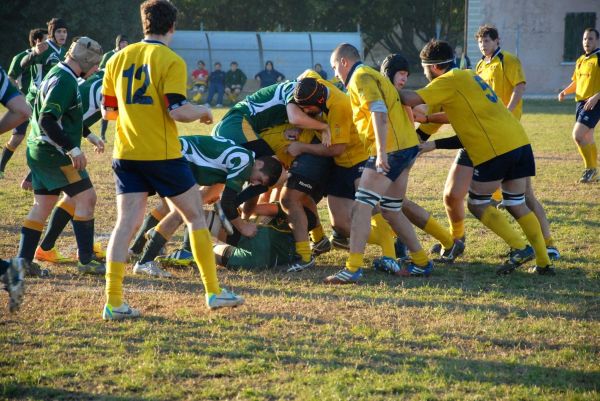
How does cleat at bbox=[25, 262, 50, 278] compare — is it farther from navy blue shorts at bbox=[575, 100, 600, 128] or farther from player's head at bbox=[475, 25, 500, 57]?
navy blue shorts at bbox=[575, 100, 600, 128]

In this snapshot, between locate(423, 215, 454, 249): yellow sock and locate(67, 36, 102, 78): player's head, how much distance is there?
3.34 metres

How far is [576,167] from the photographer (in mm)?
13688

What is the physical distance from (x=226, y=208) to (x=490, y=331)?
243 centimetres

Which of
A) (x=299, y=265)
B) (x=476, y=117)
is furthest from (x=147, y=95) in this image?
(x=476, y=117)

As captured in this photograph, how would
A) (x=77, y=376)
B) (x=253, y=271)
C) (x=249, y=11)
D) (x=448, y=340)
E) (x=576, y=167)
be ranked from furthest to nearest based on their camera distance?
1. (x=249, y=11)
2. (x=576, y=167)
3. (x=253, y=271)
4. (x=448, y=340)
5. (x=77, y=376)

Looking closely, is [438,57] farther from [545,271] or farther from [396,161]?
[545,271]

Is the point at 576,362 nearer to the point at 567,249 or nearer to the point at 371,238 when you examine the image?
the point at 371,238

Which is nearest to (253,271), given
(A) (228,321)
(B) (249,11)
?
(A) (228,321)

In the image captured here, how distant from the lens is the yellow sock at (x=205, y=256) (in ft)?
18.9

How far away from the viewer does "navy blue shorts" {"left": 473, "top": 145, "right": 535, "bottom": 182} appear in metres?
6.90

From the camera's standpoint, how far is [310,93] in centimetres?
A: 716

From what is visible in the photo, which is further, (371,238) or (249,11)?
(249,11)

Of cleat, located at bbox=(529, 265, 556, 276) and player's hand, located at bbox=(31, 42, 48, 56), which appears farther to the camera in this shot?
player's hand, located at bbox=(31, 42, 48, 56)

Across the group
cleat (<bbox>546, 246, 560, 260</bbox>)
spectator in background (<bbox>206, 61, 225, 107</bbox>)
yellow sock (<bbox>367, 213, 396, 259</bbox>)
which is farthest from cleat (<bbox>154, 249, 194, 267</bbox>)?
spectator in background (<bbox>206, 61, 225, 107</bbox>)
